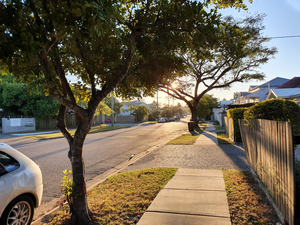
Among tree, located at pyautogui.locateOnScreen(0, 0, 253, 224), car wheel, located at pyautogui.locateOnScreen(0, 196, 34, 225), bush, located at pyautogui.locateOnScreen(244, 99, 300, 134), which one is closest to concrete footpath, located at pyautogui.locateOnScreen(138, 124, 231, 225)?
tree, located at pyautogui.locateOnScreen(0, 0, 253, 224)

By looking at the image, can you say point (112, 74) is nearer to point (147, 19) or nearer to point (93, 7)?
point (147, 19)

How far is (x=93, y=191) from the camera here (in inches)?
210

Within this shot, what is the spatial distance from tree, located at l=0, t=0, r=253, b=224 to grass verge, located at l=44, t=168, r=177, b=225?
15.6 inches

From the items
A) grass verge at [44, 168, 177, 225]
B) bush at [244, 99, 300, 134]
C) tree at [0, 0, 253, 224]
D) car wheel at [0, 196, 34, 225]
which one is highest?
tree at [0, 0, 253, 224]

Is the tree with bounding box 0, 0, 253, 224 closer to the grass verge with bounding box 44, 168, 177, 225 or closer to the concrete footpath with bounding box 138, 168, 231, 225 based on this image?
the grass verge with bounding box 44, 168, 177, 225

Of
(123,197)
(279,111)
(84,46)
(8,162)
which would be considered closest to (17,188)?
(8,162)

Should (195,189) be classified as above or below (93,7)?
below

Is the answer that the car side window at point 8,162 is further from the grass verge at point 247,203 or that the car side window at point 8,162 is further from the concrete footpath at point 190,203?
the grass verge at point 247,203

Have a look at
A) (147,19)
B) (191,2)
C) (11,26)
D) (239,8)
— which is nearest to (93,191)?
(11,26)

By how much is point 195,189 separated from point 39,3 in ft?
14.9

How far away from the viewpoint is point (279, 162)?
3.38 metres

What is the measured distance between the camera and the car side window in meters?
3.49

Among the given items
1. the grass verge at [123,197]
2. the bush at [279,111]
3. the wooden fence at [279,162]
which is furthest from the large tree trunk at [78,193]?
the bush at [279,111]

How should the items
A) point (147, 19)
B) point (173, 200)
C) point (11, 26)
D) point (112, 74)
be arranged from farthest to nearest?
point (147, 19) < point (112, 74) < point (173, 200) < point (11, 26)
